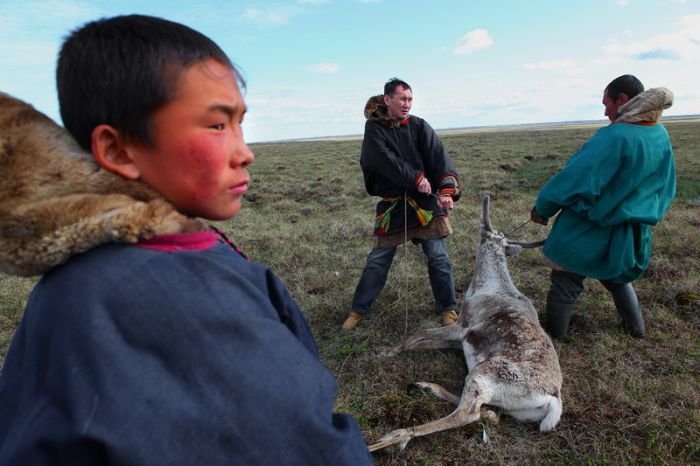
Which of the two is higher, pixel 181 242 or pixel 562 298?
pixel 181 242

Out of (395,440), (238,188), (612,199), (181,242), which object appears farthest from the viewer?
(612,199)

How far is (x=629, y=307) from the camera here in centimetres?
428

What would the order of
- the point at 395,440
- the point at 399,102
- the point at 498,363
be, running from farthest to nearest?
the point at 399,102 → the point at 498,363 → the point at 395,440

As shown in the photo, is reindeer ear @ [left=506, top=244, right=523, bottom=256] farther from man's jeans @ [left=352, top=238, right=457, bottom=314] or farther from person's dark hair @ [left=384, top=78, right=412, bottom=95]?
person's dark hair @ [left=384, top=78, right=412, bottom=95]

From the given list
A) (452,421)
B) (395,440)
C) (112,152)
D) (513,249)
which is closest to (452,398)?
(452,421)

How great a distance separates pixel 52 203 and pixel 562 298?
4.29m

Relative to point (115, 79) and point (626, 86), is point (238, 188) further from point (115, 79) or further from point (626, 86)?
point (626, 86)

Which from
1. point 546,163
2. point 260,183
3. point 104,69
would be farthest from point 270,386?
point 546,163

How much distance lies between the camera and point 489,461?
9.80 ft

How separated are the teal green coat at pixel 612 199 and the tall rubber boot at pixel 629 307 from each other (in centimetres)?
16

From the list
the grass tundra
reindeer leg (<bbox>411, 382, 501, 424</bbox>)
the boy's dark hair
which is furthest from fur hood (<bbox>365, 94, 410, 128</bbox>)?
the boy's dark hair

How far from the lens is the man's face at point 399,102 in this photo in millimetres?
4367

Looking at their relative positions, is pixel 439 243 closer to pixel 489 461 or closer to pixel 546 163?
pixel 489 461

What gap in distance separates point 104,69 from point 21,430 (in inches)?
29.8
